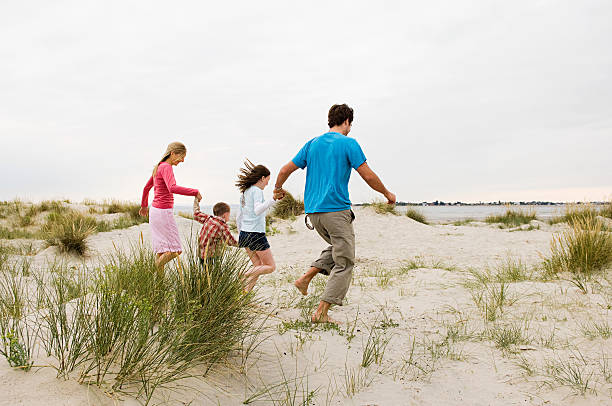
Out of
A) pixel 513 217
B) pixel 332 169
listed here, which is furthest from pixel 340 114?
pixel 513 217

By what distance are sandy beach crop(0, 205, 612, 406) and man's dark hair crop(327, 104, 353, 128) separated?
1.74 metres

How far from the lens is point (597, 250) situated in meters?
5.96

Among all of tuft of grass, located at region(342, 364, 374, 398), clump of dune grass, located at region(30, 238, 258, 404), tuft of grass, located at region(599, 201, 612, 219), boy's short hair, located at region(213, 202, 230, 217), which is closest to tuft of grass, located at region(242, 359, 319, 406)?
tuft of grass, located at region(342, 364, 374, 398)

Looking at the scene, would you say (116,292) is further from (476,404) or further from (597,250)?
(597,250)

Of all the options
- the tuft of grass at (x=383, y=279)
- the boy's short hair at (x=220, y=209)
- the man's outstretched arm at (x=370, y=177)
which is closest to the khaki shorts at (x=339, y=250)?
the man's outstretched arm at (x=370, y=177)

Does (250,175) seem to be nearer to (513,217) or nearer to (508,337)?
(508,337)

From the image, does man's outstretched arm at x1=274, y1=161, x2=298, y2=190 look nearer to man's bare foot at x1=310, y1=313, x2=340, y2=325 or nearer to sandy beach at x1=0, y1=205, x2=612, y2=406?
sandy beach at x1=0, y1=205, x2=612, y2=406

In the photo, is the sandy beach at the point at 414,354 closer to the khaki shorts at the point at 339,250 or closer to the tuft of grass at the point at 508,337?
the tuft of grass at the point at 508,337

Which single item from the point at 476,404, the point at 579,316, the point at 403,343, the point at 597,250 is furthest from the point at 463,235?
the point at 476,404

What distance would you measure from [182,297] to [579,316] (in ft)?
12.7

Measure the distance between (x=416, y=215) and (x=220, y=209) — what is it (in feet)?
40.9

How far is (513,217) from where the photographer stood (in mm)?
17734

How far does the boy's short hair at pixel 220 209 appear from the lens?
15.5ft

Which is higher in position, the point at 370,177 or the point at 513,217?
the point at 370,177
